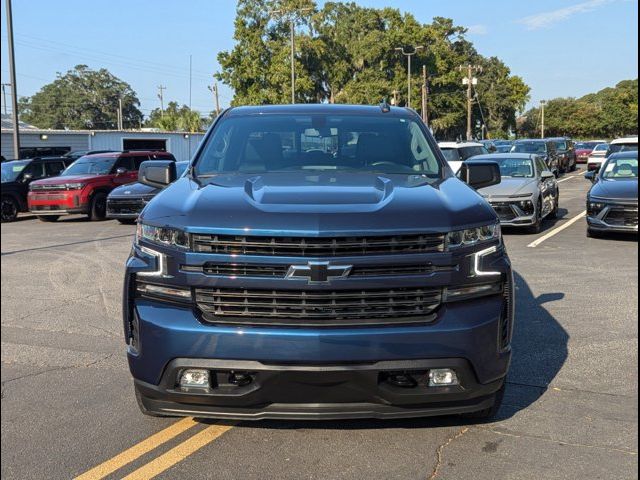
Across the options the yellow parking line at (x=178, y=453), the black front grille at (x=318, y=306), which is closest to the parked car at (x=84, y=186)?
the yellow parking line at (x=178, y=453)

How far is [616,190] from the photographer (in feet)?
40.5

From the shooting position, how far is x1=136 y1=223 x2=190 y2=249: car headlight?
11.0 ft

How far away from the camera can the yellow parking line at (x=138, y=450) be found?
3449mm

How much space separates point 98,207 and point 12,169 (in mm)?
3381

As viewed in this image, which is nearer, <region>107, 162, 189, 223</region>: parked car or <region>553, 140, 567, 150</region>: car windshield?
<region>107, 162, 189, 223</region>: parked car

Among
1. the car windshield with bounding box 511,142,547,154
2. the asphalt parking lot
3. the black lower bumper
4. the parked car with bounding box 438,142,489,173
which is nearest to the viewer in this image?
the black lower bumper

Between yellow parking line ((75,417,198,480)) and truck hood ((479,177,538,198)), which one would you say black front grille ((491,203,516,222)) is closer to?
truck hood ((479,177,538,198))

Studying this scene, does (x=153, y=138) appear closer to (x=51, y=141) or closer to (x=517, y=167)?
(x=51, y=141)

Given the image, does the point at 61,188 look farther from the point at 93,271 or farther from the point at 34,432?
the point at 34,432

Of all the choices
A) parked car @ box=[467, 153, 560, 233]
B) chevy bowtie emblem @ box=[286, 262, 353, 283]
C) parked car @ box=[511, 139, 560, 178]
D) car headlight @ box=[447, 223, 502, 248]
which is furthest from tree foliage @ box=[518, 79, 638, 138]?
chevy bowtie emblem @ box=[286, 262, 353, 283]

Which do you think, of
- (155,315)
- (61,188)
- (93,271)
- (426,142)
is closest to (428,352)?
(155,315)

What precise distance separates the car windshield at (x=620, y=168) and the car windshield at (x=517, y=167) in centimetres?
153

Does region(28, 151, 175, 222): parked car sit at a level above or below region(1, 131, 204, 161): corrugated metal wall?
below

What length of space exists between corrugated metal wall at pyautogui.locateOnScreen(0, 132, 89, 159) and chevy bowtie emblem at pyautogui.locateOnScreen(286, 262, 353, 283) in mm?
39123
